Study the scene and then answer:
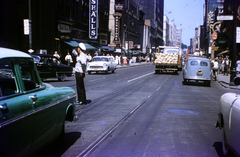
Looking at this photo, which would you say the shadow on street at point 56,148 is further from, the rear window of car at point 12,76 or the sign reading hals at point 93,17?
the sign reading hals at point 93,17

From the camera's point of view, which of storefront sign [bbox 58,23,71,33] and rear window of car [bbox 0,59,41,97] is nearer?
rear window of car [bbox 0,59,41,97]

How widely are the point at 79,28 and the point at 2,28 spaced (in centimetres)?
1758

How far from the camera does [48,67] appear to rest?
1708 centimetres

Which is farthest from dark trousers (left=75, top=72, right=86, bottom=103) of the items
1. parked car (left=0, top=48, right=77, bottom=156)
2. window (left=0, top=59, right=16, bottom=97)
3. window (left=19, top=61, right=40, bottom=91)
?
window (left=0, top=59, right=16, bottom=97)

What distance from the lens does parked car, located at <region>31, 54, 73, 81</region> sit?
16547 mm

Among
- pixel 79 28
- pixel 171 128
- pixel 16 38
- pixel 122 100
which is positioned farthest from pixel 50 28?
pixel 171 128

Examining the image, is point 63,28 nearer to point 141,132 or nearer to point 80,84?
point 80,84

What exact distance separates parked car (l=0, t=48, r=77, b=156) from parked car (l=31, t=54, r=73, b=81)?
12.7 metres

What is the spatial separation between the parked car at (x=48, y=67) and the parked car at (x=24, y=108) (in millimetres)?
12700

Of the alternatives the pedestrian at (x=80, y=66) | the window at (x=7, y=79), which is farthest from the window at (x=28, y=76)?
the pedestrian at (x=80, y=66)

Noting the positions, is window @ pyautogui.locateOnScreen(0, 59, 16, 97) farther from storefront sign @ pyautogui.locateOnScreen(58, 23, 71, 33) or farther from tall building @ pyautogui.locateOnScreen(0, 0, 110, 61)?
storefront sign @ pyautogui.locateOnScreen(58, 23, 71, 33)

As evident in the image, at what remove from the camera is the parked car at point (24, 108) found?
2822mm

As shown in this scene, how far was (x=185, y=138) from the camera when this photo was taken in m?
5.49

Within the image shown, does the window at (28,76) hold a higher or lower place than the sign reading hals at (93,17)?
lower
